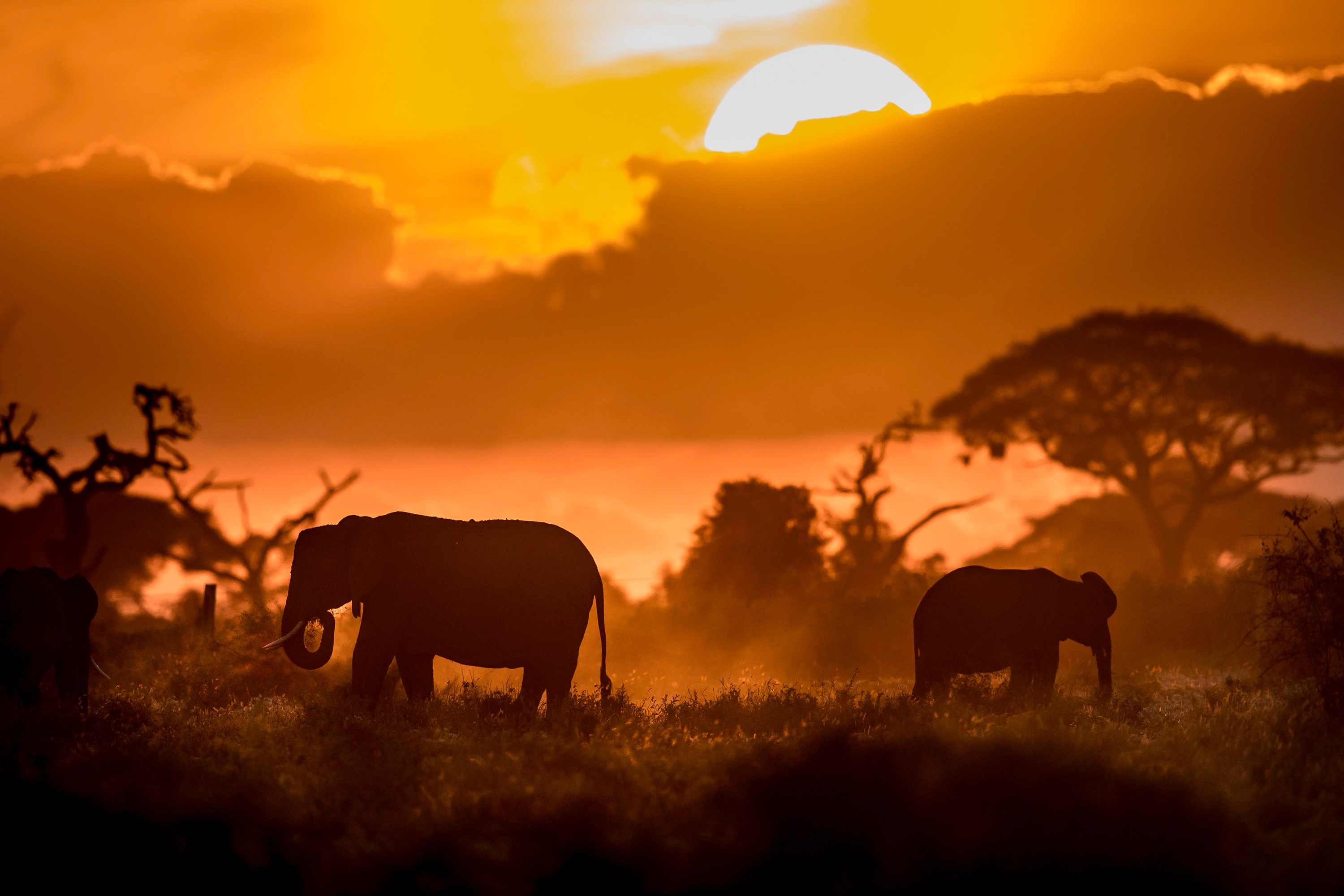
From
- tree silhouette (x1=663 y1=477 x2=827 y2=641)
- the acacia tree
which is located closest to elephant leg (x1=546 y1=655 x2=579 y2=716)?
tree silhouette (x1=663 y1=477 x2=827 y2=641)

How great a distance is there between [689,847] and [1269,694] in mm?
11673

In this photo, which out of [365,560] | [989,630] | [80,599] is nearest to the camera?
[365,560]

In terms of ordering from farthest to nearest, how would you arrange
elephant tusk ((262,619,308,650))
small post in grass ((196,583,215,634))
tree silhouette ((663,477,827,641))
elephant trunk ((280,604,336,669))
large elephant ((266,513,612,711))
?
tree silhouette ((663,477,827,641))
small post in grass ((196,583,215,634))
elephant trunk ((280,604,336,669))
elephant tusk ((262,619,308,650))
large elephant ((266,513,612,711))

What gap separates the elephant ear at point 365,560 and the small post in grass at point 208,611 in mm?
10029

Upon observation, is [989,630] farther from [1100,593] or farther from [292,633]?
[292,633]

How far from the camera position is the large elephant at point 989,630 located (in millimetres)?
17625

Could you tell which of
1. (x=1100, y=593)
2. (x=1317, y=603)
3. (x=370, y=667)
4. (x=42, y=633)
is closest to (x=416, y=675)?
(x=370, y=667)

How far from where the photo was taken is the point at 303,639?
631 inches

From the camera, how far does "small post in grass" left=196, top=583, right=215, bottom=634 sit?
81.0 ft

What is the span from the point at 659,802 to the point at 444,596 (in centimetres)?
539

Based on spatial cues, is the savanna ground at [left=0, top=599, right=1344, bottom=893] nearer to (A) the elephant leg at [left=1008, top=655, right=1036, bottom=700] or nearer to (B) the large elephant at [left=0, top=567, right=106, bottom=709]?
(B) the large elephant at [left=0, top=567, right=106, bottom=709]

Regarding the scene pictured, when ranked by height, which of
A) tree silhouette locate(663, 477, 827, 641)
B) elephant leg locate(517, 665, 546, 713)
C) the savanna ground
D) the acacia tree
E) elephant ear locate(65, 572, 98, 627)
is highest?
the acacia tree

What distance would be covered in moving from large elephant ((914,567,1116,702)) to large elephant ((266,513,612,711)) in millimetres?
4549

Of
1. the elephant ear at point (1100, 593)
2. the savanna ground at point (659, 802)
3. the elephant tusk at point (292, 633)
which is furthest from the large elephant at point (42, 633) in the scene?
the elephant ear at point (1100, 593)
